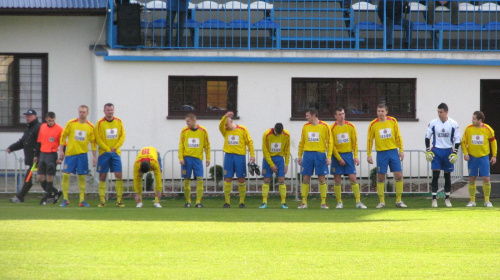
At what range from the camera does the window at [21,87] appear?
23188 millimetres

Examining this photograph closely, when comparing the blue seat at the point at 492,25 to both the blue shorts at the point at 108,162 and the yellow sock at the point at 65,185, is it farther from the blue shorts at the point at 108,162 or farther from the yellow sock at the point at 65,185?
the yellow sock at the point at 65,185

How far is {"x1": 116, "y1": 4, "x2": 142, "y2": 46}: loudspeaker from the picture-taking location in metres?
21.8

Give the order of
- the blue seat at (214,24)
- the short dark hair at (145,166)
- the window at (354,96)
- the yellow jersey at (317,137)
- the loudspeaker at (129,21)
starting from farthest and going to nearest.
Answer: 1. the window at (354,96)
2. the blue seat at (214,24)
3. the loudspeaker at (129,21)
4. the yellow jersey at (317,137)
5. the short dark hair at (145,166)

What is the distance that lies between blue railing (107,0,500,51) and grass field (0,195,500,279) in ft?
21.2

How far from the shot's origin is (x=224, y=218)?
617 inches

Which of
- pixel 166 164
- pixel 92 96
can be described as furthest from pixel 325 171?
pixel 92 96

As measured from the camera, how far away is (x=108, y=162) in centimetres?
1894

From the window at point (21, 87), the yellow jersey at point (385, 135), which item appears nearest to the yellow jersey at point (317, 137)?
Result: the yellow jersey at point (385, 135)

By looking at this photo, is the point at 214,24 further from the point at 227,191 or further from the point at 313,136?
the point at 227,191

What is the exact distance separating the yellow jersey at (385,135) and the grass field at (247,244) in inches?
73.3

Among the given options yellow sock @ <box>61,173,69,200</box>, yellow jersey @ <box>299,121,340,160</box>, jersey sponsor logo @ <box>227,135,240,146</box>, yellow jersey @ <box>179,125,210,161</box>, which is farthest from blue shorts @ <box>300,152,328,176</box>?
yellow sock @ <box>61,173,69,200</box>

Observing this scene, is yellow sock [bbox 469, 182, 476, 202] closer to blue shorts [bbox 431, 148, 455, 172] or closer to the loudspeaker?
blue shorts [bbox 431, 148, 455, 172]

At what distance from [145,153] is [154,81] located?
4.40 m

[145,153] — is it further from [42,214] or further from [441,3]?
[441,3]
